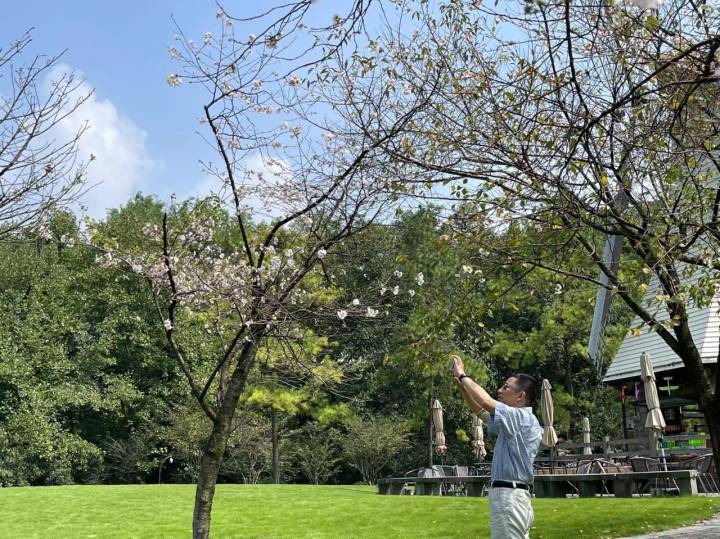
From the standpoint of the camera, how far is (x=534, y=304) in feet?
98.4

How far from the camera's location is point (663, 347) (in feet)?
54.3

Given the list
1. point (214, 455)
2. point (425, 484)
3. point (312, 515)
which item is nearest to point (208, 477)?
point (214, 455)

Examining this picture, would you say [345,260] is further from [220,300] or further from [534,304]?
[534,304]

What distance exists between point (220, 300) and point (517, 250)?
317 cm

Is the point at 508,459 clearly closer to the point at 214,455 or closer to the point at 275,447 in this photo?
the point at 214,455

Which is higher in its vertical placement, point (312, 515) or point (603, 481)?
point (603, 481)

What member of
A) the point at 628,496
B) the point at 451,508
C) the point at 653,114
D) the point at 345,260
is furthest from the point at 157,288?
the point at 628,496

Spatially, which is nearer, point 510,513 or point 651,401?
point 510,513

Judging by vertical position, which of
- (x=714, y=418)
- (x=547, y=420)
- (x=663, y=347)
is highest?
(x=663, y=347)

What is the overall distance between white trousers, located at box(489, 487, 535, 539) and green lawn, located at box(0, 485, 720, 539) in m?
5.73

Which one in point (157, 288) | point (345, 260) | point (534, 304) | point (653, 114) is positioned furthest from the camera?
point (534, 304)

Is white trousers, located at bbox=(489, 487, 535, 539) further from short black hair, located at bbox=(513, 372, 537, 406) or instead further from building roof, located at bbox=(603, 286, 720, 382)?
building roof, located at bbox=(603, 286, 720, 382)

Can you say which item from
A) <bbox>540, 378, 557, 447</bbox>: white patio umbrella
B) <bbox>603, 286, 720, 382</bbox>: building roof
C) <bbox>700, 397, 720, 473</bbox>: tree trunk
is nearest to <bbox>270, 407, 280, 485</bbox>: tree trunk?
<bbox>540, 378, 557, 447</bbox>: white patio umbrella

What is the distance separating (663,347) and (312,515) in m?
8.77
